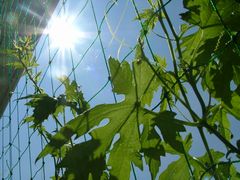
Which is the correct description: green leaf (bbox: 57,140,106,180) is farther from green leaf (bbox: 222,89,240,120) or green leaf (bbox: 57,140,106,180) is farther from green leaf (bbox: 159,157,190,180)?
green leaf (bbox: 222,89,240,120)

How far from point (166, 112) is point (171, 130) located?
0.04m

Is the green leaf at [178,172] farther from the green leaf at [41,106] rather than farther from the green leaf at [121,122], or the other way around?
the green leaf at [41,106]

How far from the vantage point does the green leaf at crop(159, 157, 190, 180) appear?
91cm

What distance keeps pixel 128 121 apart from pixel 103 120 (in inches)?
2.0

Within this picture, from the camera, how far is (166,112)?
84 cm

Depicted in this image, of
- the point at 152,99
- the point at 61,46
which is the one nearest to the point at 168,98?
the point at 152,99

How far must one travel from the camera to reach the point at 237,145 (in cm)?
78

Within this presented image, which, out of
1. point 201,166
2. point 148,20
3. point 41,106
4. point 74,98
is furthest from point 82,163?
point 74,98

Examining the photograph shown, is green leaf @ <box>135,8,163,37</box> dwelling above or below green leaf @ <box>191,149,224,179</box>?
above

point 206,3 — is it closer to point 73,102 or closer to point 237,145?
point 237,145

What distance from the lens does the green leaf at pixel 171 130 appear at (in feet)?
2.68

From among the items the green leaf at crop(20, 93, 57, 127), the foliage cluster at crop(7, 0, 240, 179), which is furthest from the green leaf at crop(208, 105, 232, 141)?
the green leaf at crop(20, 93, 57, 127)

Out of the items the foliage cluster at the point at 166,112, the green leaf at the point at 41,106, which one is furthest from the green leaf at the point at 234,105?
the green leaf at the point at 41,106

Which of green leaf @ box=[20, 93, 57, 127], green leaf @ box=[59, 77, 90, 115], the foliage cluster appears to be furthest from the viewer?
green leaf @ box=[59, 77, 90, 115]
